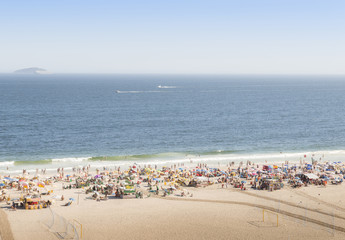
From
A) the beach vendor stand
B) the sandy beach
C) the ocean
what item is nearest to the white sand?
the sandy beach

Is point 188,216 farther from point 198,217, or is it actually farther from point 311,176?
point 311,176

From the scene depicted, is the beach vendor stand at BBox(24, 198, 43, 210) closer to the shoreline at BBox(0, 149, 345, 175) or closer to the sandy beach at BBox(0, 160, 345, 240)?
the sandy beach at BBox(0, 160, 345, 240)

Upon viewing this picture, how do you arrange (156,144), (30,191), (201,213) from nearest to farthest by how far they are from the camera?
(201,213), (30,191), (156,144)

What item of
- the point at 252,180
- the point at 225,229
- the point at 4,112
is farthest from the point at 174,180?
the point at 4,112

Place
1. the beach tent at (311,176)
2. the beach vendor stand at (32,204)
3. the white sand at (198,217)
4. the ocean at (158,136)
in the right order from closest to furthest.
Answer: the white sand at (198,217) → the beach vendor stand at (32,204) → the beach tent at (311,176) → the ocean at (158,136)

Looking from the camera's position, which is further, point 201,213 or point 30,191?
point 30,191

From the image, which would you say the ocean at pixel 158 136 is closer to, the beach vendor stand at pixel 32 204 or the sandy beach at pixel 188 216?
the sandy beach at pixel 188 216

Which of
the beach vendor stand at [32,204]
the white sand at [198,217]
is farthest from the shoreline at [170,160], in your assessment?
the beach vendor stand at [32,204]

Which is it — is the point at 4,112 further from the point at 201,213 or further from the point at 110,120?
the point at 201,213

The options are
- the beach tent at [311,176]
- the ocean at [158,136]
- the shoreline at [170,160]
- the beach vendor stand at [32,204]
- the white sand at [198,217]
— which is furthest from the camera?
the ocean at [158,136]
